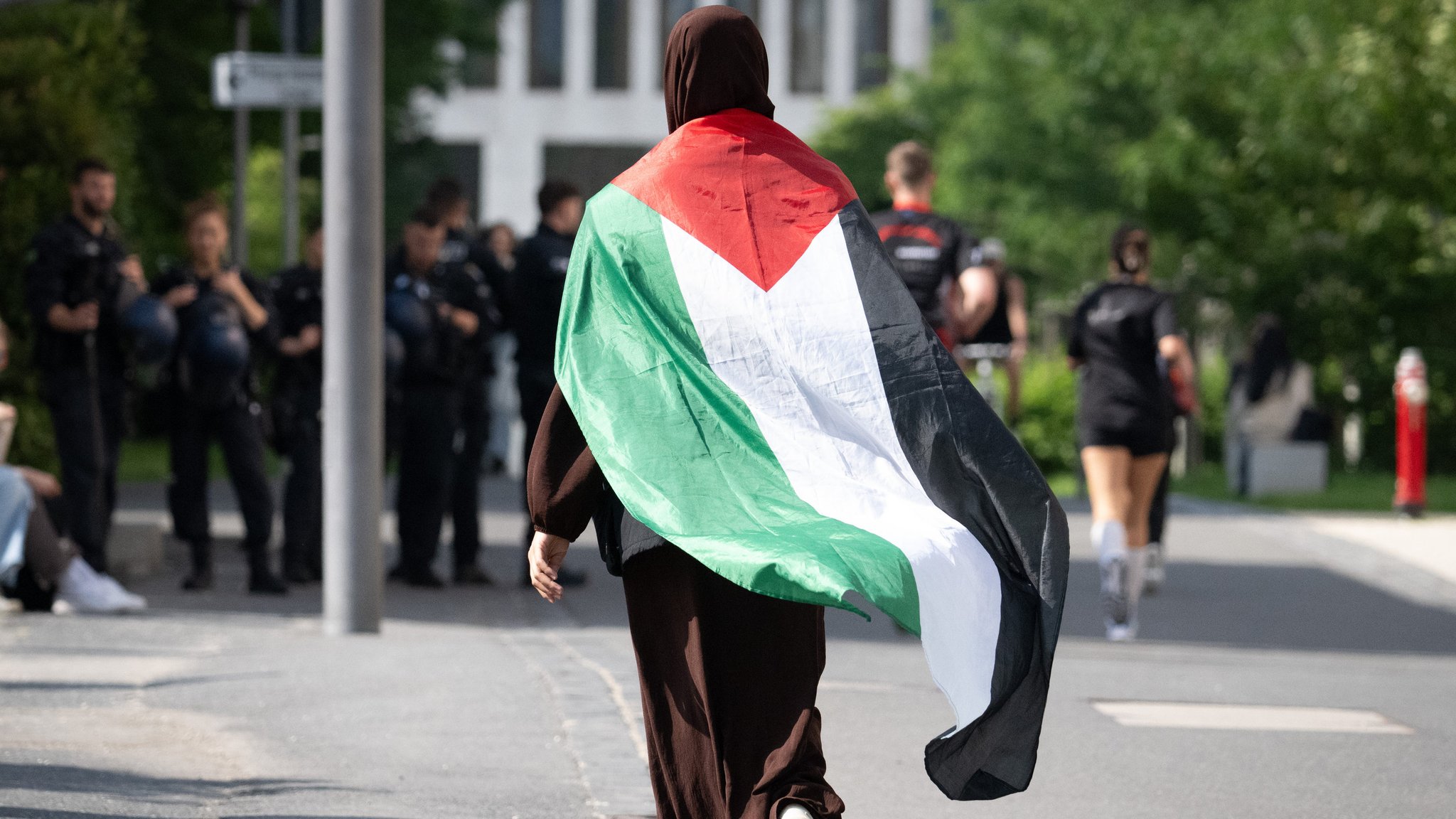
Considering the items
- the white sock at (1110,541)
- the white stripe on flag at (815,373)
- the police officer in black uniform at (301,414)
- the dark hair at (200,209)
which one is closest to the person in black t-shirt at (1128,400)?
the white sock at (1110,541)

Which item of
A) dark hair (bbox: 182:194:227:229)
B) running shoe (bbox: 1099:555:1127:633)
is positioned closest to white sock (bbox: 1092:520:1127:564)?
running shoe (bbox: 1099:555:1127:633)

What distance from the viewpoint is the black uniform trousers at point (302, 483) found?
1108 centimetres

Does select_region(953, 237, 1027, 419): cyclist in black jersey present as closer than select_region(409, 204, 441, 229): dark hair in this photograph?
Yes

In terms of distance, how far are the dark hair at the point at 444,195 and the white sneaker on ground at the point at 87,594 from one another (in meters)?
2.79

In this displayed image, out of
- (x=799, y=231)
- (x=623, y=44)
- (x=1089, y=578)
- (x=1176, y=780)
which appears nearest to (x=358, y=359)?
(x=1176, y=780)

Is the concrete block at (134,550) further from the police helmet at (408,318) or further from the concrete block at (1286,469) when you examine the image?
the concrete block at (1286,469)

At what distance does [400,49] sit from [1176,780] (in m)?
23.1

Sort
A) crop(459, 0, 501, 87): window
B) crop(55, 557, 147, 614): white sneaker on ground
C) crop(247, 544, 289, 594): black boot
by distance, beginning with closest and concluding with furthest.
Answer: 1. crop(55, 557, 147, 614): white sneaker on ground
2. crop(247, 544, 289, 594): black boot
3. crop(459, 0, 501, 87): window

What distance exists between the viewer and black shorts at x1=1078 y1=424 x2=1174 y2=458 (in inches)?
416

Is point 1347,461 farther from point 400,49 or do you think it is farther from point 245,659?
point 245,659

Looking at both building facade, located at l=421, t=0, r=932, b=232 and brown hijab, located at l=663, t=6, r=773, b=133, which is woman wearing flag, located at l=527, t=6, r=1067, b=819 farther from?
building facade, located at l=421, t=0, r=932, b=232

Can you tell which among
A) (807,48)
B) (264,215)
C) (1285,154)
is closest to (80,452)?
(1285,154)

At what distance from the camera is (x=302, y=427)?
36.6 ft

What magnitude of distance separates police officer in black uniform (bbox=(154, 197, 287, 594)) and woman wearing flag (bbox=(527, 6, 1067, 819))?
6321mm
